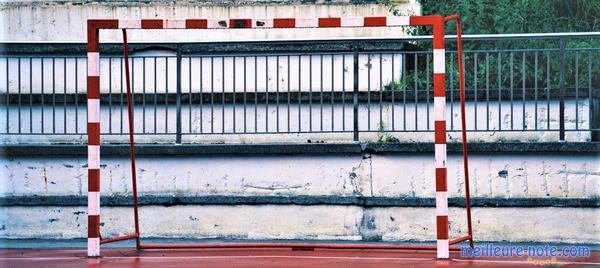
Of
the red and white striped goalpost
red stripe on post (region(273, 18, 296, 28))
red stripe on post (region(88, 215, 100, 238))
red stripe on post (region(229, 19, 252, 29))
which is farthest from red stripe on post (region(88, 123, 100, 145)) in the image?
red stripe on post (region(273, 18, 296, 28))

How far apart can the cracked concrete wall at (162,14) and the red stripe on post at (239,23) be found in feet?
17.3

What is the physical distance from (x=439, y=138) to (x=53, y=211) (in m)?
4.88

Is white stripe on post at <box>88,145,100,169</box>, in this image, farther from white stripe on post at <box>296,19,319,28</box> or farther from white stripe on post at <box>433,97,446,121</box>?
white stripe on post at <box>433,97,446,121</box>

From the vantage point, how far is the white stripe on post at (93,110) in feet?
37.6

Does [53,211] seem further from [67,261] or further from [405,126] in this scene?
[405,126]

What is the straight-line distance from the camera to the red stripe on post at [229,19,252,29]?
1129cm

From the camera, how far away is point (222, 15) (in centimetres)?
1702

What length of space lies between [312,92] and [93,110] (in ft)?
11.9

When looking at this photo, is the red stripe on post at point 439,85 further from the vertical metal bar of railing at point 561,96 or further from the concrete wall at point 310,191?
the vertical metal bar of railing at point 561,96

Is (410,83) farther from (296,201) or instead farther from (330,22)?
(330,22)

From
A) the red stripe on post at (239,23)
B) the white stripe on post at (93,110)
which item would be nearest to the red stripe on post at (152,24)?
the red stripe on post at (239,23)

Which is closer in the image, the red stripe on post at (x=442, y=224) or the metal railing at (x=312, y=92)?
the red stripe on post at (x=442, y=224)

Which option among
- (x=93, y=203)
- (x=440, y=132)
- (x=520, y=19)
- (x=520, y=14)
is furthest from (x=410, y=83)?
(x=93, y=203)

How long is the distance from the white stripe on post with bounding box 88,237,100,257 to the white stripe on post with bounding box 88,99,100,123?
1.08 metres
